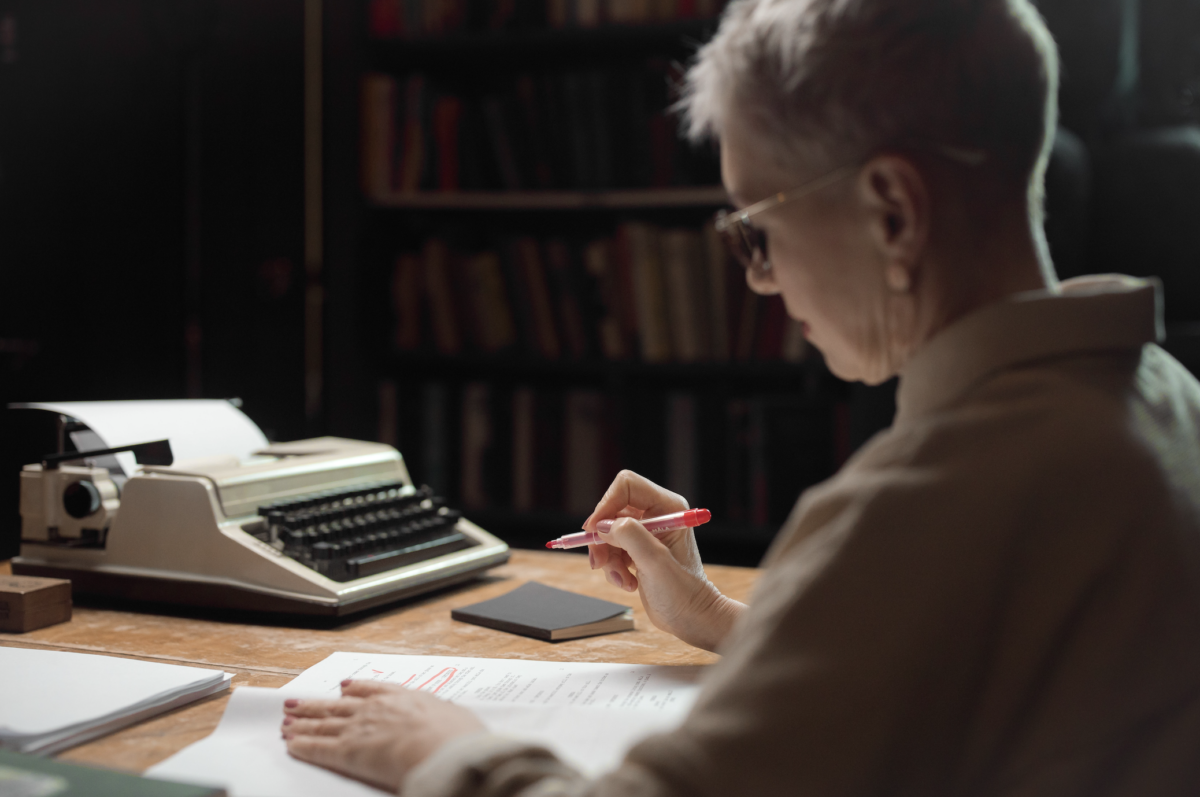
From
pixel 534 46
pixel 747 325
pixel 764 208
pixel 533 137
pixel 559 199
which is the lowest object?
pixel 747 325

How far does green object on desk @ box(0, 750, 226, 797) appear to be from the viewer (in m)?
0.66

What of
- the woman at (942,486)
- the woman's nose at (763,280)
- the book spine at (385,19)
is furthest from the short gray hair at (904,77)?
the book spine at (385,19)

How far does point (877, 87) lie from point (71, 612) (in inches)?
43.3

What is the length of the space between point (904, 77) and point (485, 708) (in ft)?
1.99

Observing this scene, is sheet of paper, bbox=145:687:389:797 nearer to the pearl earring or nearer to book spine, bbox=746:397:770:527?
the pearl earring

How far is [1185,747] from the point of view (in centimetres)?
52

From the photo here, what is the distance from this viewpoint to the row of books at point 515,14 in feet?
8.16

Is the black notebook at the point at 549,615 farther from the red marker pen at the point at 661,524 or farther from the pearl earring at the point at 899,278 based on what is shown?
the pearl earring at the point at 899,278

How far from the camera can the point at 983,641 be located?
1.67ft

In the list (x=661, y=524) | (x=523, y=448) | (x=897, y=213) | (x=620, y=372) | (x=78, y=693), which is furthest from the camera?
(x=620, y=372)

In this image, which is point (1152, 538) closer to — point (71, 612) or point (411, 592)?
point (411, 592)

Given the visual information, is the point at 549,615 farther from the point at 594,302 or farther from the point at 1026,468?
the point at 594,302

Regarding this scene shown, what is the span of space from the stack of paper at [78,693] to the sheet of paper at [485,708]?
0.19ft

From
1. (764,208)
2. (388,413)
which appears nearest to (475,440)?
(388,413)
